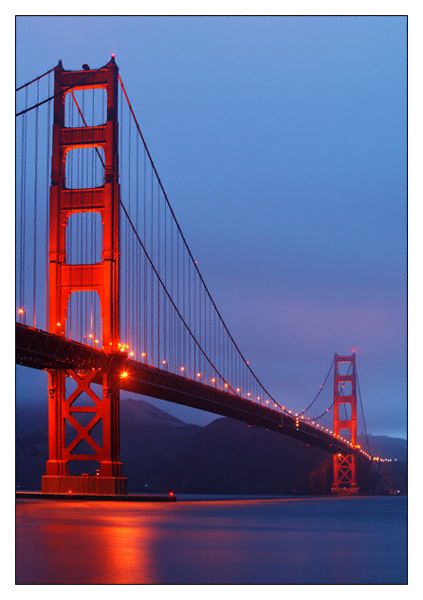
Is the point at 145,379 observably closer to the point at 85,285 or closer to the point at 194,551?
the point at 85,285

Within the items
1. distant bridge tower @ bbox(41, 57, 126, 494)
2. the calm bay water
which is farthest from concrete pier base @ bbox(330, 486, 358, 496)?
the calm bay water

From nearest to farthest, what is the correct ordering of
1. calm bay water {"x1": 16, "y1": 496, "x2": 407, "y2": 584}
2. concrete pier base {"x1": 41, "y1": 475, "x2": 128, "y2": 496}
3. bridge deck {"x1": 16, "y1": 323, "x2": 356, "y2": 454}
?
1. calm bay water {"x1": 16, "y1": 496, "x2": 407, "y2": 584}
2. bridge deck {"x1": 16, "y1": 323, "x2": 356, "y2": 454}
3. concrete pier base {"x1": 41, "y1": 475, "x2": 128, "y2": 496}

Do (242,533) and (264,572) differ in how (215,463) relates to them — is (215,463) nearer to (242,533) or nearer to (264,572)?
(242,533)

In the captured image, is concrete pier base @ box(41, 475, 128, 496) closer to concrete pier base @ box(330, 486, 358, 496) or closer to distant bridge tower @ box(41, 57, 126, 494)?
distant bridge tower @ box(41, 57, 126, 494)

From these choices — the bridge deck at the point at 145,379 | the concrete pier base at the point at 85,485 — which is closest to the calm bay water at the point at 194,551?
the bridge deck at the point at 145,379

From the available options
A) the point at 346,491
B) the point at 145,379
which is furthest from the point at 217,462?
the point at 145,379
